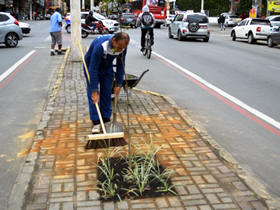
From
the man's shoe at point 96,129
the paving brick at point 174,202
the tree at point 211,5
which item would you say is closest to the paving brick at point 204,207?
the paving brick at point 174,202

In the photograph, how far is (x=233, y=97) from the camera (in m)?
8.16

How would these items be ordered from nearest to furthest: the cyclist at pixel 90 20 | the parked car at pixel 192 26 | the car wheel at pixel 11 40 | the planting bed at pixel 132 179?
the planting bed at pixel 132 179 < the car wheel at pixel 11 40 < the parked car at pixel 192 26 < the cyclist at pixel 90 20

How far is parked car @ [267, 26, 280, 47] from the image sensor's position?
2078cm

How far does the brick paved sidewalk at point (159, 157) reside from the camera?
3498mm

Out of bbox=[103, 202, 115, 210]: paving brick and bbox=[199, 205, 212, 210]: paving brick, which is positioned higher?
bbox=[199, 205, 212, 210]: paving brick

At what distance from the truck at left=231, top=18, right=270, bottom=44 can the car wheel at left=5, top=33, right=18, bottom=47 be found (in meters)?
13.8

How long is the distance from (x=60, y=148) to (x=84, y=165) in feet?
2.23

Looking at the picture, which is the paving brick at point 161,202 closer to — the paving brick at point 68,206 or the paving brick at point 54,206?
the paving brick at point 68,206

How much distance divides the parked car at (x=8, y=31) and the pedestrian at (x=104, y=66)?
1436 centimetres

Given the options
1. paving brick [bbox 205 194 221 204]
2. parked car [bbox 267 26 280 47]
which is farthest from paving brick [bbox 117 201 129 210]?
parked car [bbox 267 26 280 47]

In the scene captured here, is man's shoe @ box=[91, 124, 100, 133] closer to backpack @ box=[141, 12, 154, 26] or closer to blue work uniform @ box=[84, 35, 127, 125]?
blue work uniform @ box=[84, 35, 127, 125]

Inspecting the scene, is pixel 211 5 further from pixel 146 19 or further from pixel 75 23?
pixel 75 23

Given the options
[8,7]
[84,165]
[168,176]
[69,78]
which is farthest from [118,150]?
[8,7]

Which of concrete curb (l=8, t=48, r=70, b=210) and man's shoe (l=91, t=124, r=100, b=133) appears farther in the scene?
man's shoe (l=91, t=124, r=100, b=133)
